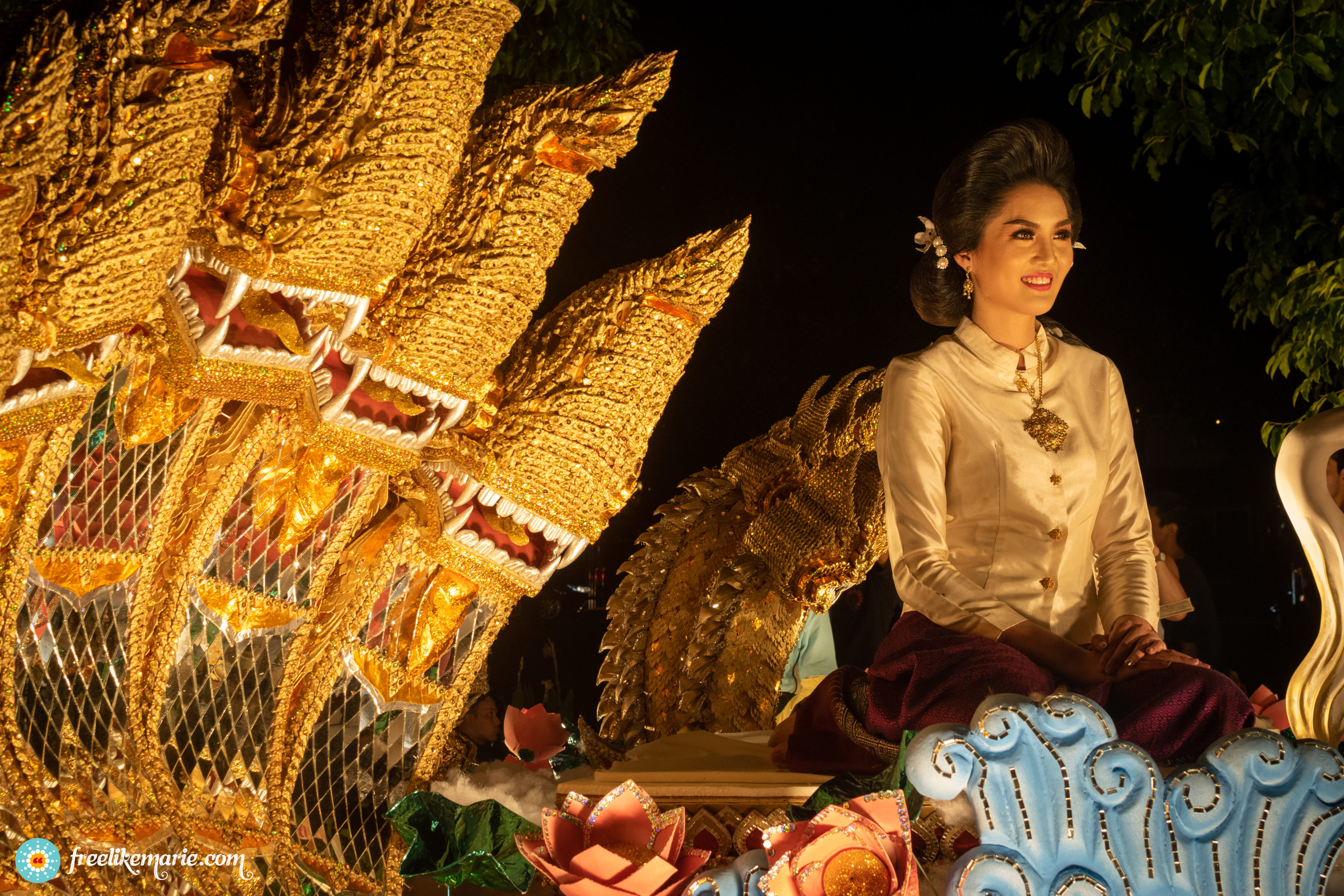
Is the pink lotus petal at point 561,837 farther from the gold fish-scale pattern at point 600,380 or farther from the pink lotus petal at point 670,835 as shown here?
the gold fish-scale pattern at point 600,380

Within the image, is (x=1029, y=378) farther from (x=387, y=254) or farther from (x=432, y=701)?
(x=432, y=701)

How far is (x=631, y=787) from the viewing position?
3.69 feet

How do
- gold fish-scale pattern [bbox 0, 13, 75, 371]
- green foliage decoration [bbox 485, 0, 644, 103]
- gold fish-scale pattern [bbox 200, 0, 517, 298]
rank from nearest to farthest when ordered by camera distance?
gold fish-scale pattern [bbox 0, 13, 75, 371]
gold fish-scale pattern [bbox 200, 0, 517, 298]
green foliage decoration [bbox 485, 0, 644, 103]

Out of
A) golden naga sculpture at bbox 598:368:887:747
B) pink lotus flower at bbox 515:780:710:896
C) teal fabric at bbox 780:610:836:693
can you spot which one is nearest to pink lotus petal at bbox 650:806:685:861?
pink lotus flower at bbox 515:780:710:896

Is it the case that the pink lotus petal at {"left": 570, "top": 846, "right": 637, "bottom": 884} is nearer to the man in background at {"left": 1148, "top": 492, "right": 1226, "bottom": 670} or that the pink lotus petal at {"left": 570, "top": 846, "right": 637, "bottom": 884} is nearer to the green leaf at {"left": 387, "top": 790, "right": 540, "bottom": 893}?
the green leaf at {"left": 387, "top": 790, "right": 540, "bottom": 893}

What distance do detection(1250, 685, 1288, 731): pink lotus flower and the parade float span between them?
1.56 feet

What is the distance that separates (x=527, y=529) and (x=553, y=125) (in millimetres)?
544

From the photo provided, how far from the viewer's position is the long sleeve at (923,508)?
1350 millimetres

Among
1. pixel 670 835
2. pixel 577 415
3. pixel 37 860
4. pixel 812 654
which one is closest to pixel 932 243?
pixel 577 415

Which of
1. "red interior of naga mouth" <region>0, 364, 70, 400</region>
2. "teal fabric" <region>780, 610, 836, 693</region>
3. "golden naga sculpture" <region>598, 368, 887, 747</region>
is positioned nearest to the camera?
"red interior of naga mouth" <region>0, 364, 70, 400</region>

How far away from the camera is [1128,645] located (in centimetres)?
130

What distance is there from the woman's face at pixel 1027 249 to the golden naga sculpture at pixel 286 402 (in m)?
0.37

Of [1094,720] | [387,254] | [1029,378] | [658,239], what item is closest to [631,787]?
[1094,720]

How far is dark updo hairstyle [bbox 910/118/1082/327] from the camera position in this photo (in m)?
1.49
